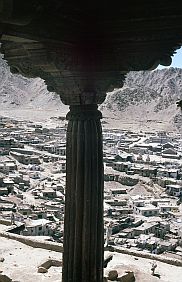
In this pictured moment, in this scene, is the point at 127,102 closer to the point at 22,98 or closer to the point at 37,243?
the point at 22,98

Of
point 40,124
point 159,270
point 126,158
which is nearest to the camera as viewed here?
point 159,270

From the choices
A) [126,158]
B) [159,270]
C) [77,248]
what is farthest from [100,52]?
[126,158]

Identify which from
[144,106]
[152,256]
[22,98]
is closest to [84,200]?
[152,256]

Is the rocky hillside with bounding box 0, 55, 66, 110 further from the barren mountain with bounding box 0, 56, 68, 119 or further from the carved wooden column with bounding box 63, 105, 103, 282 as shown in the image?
the carved wooden column with bounding box 63, 105, 103, 282

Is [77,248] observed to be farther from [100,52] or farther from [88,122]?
[100,52]

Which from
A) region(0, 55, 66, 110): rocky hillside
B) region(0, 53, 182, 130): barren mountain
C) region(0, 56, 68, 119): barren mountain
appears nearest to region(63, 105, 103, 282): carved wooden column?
region(0, 53, 182, 130): barren mountain

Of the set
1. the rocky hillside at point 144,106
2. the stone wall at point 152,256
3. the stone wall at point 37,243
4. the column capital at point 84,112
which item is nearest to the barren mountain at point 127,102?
the rocky hillside at point 144,106
